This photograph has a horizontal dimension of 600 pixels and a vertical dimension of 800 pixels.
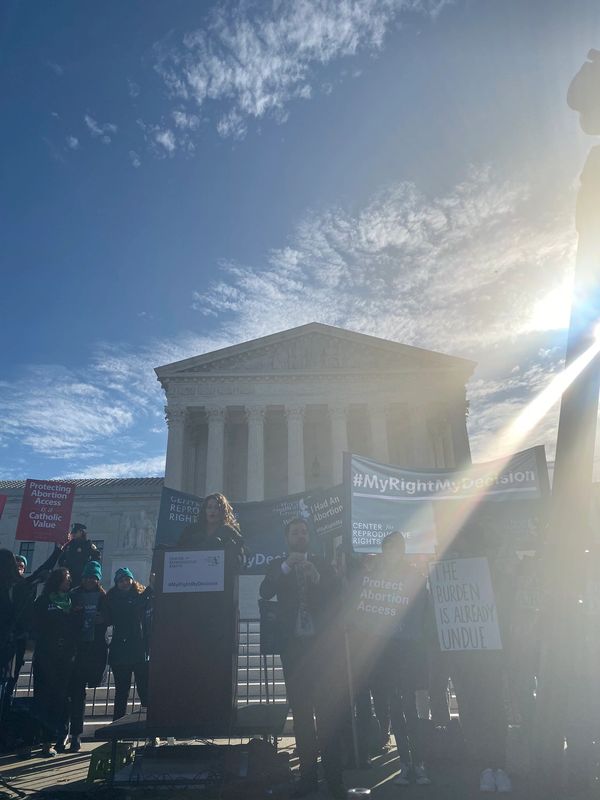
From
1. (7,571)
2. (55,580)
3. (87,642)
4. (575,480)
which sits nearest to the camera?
(575,480)

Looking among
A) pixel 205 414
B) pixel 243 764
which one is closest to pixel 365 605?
pixel 243 764

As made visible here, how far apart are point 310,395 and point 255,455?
18.2ft

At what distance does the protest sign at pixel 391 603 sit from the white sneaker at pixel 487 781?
1.23 meters

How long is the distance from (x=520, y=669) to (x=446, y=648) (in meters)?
1.18

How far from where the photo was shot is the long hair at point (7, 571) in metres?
6.98

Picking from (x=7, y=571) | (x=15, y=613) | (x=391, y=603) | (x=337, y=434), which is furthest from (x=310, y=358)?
(x=391, y=603)

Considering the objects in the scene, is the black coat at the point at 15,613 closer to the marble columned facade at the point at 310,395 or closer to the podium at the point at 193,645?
the podium at the point at 193,645

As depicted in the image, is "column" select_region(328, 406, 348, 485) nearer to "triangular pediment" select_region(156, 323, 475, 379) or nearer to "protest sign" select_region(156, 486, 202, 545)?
"triangular pediment" select_region(156, 323, 475, 379)

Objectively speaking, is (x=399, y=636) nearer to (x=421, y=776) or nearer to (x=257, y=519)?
(x=421, y=776)

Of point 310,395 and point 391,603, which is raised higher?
point 310,395

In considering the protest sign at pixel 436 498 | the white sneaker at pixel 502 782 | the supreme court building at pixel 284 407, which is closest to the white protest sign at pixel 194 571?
the white sneaker at pixel 502 782

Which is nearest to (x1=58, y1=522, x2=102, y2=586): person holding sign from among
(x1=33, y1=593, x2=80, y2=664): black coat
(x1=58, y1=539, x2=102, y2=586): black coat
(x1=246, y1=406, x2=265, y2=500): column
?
(x1=58, y1=539, x2=102, y2=586): black coat

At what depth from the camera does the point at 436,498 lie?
8.79m

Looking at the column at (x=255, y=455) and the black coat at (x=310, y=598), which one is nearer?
the black coat at (x=310, y=598)
